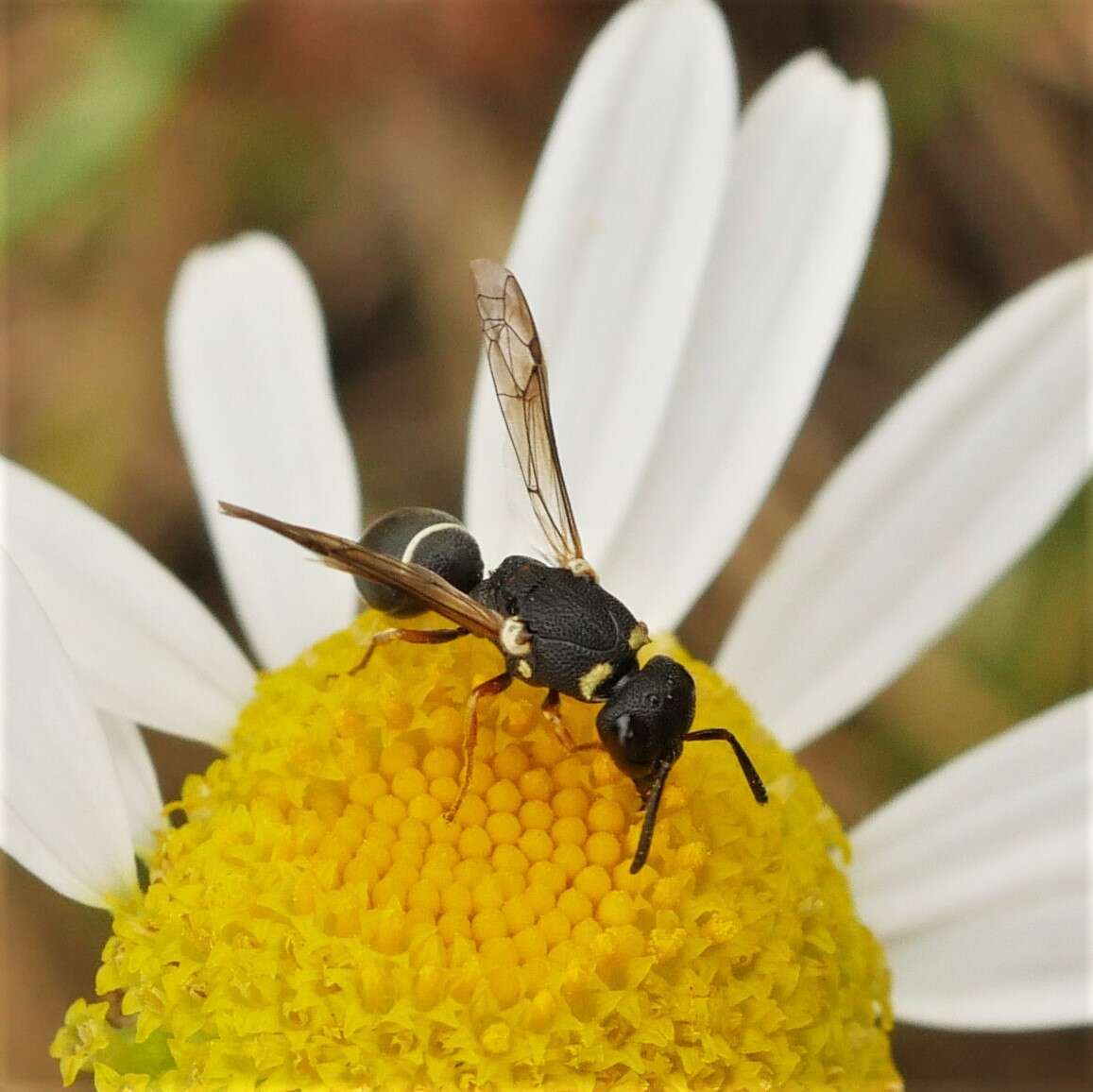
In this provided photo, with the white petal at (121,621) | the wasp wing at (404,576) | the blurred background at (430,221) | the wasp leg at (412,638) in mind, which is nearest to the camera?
the wasp wing at (404,576)

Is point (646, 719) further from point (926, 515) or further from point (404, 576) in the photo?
point (926, 515)

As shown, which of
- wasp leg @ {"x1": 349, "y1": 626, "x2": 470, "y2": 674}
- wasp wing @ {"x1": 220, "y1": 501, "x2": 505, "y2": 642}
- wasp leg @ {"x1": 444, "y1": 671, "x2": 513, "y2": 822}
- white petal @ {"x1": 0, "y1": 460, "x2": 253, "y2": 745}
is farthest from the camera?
white petal @ {"x1": 0, "y1": 460, "x2": 253, "y2": 745}

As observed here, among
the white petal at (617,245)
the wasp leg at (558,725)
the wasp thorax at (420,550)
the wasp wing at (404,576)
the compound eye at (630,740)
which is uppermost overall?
the white petal at (617,245)

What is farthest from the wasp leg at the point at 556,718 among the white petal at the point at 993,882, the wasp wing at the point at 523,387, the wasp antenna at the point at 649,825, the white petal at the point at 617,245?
the white petal at the point at 993,882

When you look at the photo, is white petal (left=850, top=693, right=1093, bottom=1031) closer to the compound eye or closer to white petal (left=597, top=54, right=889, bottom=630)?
white petal (left=597, top=54, right=889, bottom=630)

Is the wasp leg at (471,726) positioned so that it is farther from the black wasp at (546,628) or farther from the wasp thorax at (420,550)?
the wasp thorax at (420,550)

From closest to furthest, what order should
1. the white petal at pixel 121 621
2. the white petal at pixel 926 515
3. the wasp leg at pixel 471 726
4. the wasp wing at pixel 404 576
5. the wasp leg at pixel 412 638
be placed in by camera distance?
the wasp wing at pixel 404 576, the wasp leg at pixel 471 726, the wasp leg at pixel 412 638, the white petal at pixel 121 621, the white petal at pixel 926 515

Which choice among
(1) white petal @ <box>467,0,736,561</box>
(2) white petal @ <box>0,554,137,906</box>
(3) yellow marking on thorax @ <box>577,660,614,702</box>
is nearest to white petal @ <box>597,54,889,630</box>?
(1) white petal @ <box>467,0,736,561</box>
